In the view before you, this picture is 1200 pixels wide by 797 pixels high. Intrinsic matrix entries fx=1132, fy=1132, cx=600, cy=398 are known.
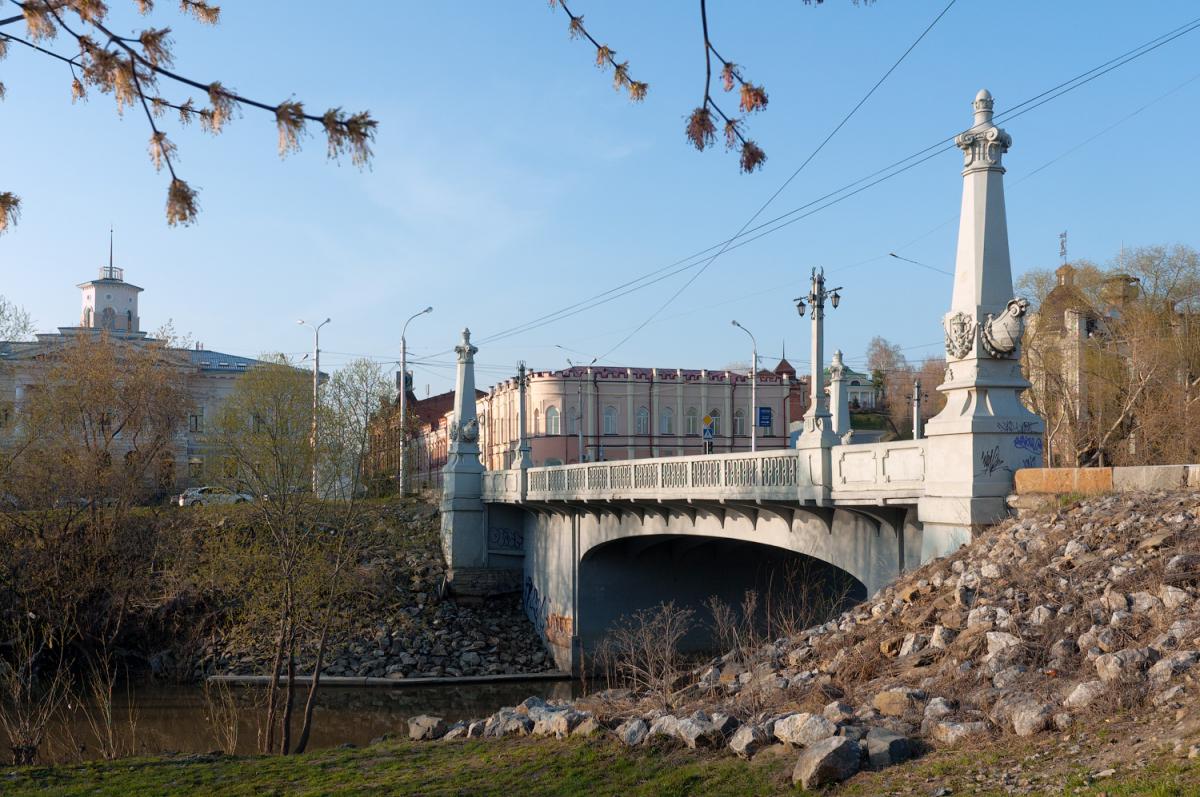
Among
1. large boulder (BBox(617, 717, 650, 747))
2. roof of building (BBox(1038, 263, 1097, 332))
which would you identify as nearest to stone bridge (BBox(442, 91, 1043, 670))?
large boulder (BBox(617, 717, 650, 747))

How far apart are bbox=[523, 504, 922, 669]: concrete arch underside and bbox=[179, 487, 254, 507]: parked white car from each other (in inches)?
433

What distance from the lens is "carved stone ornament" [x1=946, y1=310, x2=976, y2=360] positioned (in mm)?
14508

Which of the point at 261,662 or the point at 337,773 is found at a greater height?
the point at 337,773

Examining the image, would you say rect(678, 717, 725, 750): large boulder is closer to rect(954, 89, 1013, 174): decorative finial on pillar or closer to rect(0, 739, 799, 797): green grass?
rect(0, 739, 799, 797): green grass

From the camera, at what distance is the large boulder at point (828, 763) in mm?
8219

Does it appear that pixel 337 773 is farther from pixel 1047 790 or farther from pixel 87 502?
pixel 87 502

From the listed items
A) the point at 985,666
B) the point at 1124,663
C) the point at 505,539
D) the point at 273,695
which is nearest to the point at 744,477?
the point at 273,695

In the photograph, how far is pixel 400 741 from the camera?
1447 centimetres

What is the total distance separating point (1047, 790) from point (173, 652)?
31666 millimetres

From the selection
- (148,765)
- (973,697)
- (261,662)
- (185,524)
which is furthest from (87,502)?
(973,697)

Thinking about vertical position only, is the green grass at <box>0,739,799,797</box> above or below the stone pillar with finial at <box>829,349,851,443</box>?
below

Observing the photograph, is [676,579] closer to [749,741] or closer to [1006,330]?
[1006,330]

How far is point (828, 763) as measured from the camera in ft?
27.0

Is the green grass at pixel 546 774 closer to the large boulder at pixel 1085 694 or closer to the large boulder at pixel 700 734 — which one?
the large boulder at pixel 700 734
